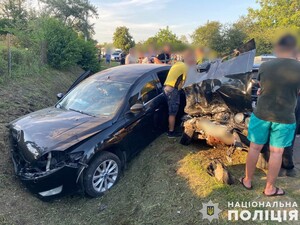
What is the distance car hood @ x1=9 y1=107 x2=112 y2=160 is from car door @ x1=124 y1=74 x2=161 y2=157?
50cm

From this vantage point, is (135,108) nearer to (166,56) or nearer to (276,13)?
(166,56)

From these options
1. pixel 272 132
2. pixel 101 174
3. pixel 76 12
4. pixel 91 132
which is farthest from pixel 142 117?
pixel 76 12

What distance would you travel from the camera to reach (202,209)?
3.27 m

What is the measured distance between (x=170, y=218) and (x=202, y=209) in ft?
1.34

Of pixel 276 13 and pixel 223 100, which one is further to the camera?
pixel 276 13

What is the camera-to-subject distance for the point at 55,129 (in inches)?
153

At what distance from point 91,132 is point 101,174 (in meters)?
0.63

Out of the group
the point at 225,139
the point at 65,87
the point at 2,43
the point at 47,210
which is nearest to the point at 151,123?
the point at 225,139

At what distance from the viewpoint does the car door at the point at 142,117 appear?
444 centimetres

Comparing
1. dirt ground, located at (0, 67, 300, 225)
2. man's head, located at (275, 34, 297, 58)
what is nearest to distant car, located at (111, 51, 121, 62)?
dirt ground, located at (0, 67, 300, 225)

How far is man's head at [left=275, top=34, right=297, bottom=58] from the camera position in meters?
3.11

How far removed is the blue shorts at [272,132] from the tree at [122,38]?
38.9m

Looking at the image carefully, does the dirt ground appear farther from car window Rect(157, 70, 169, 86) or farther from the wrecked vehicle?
car window Rect(157, 70, 169, 86)

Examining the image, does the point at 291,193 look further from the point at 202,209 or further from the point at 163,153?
the point at 163,153
